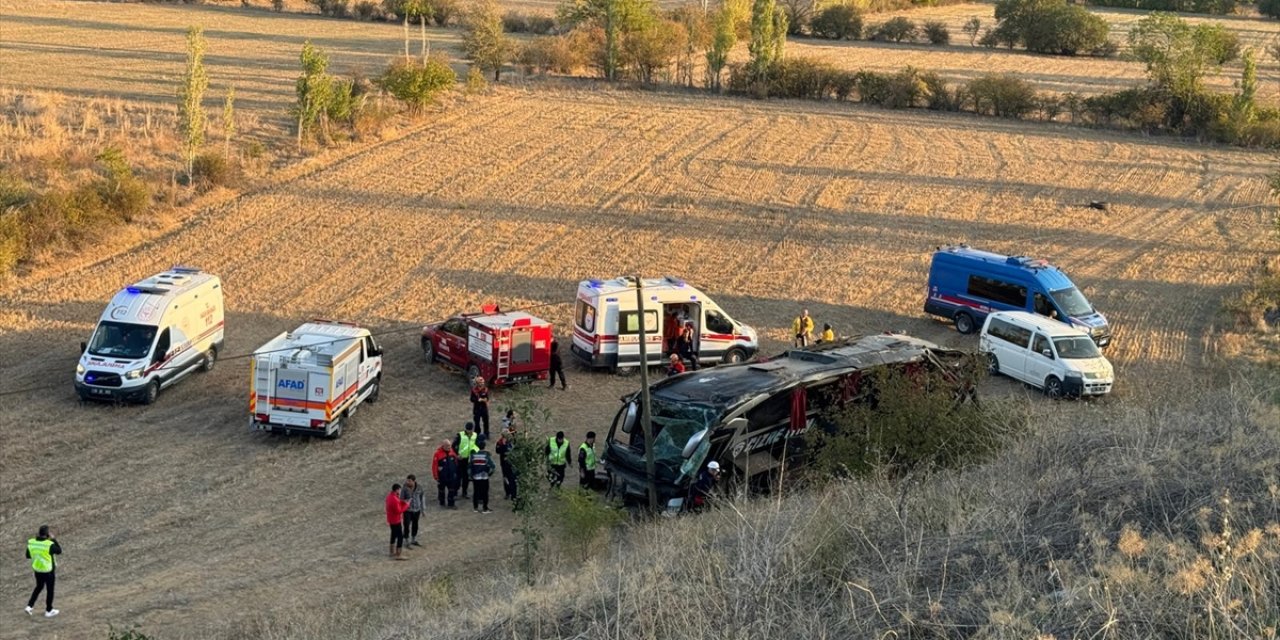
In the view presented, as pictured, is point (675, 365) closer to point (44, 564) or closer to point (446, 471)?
point (446, 471)

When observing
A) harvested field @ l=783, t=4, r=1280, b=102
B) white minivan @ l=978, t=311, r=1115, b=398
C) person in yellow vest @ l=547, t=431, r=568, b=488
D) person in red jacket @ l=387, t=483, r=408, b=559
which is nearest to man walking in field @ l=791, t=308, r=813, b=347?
white minivan @ l=978, t=311, r=1115, b=398

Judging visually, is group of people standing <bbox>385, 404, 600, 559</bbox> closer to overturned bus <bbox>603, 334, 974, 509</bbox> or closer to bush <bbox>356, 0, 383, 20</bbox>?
overturned bus <bbox>603, 334, 974, 509</bbox>

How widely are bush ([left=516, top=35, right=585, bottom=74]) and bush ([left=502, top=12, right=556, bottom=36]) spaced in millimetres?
13951

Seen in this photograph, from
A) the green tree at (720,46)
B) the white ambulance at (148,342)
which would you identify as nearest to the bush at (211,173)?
the white ambulance at (148,342)

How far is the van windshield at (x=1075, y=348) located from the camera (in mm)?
23359

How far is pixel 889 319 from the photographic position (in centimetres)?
2759

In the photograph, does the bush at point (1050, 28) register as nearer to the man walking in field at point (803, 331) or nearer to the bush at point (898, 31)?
the bush at point (898, 31)

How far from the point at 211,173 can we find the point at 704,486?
2388cm

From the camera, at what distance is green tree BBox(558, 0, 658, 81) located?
2201 inches

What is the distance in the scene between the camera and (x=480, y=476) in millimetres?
18359

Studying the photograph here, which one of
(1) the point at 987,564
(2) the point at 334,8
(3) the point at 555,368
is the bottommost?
(3) the point at 555,368

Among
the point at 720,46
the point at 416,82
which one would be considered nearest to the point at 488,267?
the point at 416,82

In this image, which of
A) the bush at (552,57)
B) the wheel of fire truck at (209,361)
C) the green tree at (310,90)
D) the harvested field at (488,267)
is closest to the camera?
the harvested field at (488,267)

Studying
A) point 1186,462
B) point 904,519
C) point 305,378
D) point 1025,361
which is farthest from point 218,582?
point 1025,361
